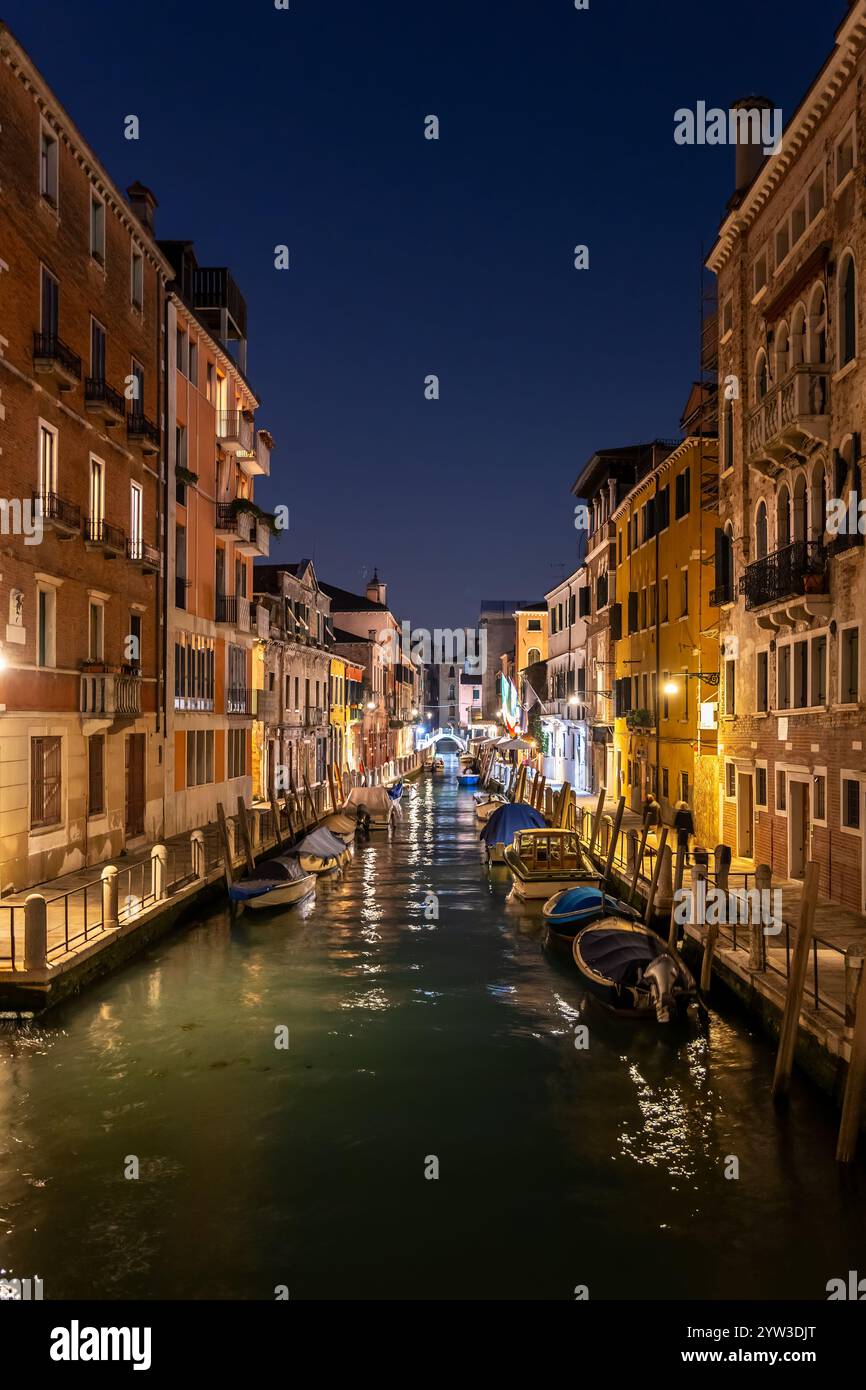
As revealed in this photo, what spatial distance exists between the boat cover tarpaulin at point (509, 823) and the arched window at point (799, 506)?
614 inches

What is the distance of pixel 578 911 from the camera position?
21.1 m

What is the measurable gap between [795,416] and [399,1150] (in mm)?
14241

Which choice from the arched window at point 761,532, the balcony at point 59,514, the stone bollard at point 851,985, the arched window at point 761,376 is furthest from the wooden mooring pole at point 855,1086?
the balcony at point 59,514

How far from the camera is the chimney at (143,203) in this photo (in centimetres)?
2817

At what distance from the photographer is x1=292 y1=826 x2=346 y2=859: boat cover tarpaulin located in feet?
99.4

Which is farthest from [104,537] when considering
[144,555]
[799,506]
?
[799,506]

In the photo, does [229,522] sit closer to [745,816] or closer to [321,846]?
[321,846]

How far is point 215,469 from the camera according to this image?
34312 millimetres

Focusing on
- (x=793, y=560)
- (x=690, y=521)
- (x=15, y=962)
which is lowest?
(x=15, y=962)

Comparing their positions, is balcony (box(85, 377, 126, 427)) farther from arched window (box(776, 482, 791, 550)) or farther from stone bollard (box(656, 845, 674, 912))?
stone bollard (box(656, 845, 674, 912))
